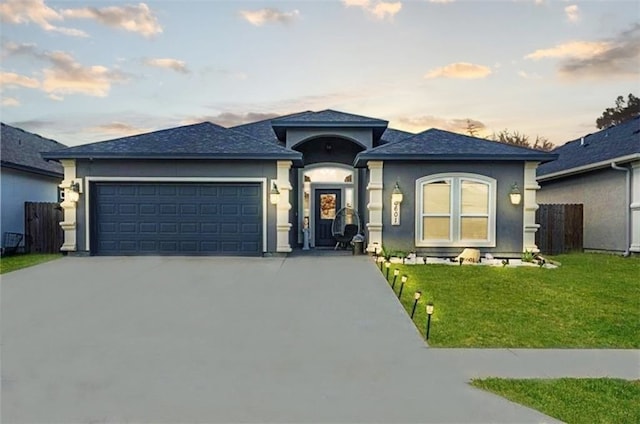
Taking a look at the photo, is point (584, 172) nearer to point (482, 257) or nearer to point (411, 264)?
point (482, 257)

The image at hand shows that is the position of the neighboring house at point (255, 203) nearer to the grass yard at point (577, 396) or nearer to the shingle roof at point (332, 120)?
the shingle roof at point (332, 120)

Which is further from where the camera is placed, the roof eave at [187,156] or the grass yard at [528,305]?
the roof eave at [187,156]

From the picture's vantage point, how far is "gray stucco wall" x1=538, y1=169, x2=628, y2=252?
48.4ft

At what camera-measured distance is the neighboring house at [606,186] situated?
1415cm

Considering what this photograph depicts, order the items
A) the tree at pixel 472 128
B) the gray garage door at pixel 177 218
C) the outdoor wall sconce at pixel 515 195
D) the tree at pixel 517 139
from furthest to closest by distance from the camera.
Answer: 1. the tree at pixel 517 139
2. the tree at pixel 472 128
3. the gray garage door at pixel 177 218
4. the outdoor wall sconce at pixel 515 195

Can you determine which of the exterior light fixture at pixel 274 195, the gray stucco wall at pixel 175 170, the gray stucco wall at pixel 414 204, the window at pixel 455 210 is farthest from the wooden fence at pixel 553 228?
the gray stucco wall at pixel 175 170

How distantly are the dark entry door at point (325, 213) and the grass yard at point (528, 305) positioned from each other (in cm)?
531

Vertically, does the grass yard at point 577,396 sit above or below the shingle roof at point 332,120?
below

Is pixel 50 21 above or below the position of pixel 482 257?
above

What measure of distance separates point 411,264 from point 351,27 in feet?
23.4

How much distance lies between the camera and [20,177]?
16.2 meters

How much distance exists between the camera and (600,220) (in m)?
15.8

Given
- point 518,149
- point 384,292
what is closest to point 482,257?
point 518,149

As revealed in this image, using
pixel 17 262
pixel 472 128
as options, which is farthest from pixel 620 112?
pixel 17 262
